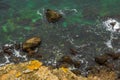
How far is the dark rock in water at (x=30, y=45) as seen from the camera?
3253cm

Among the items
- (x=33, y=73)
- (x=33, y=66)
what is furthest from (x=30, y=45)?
(x=33, y=73)

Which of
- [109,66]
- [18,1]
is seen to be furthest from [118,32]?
[18,1]

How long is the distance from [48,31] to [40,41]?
6.93 ft

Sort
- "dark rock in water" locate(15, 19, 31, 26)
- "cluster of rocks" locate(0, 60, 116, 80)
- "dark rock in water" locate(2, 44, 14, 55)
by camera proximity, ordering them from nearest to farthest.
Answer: "cluster of rocks" locate(0, 60, 116, 80) < "dark rock in water" locate(2, 44, 14, 55) < "dark rock in water" locate(15, 19, 31, 26)

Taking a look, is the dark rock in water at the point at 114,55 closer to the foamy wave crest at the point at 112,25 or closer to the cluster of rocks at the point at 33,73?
the foamy wave crest at the point at 112,25

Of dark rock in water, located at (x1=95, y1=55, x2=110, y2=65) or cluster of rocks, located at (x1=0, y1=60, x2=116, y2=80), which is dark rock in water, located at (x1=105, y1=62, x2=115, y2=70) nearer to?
dark rock in water, located at (x1=95, y1=55, x2=110, y2=65)

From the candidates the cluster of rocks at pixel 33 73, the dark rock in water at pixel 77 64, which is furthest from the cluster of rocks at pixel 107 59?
the cluster of rocks at pixel 33 73

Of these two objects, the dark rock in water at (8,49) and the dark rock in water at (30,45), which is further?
the dark rock in water at (8,49)

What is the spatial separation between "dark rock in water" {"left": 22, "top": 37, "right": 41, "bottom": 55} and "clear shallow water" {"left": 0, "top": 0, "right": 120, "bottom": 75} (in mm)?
665

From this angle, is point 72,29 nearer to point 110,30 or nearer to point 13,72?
point 110,30

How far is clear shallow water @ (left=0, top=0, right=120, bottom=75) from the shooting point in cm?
3253

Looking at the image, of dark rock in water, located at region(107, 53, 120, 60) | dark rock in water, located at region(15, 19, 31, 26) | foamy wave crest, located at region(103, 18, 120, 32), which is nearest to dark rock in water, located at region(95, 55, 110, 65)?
dark rock in water, located at region(107, 53, 120, 60)

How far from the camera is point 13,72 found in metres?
22.4

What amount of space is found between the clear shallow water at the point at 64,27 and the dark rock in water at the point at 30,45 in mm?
665
